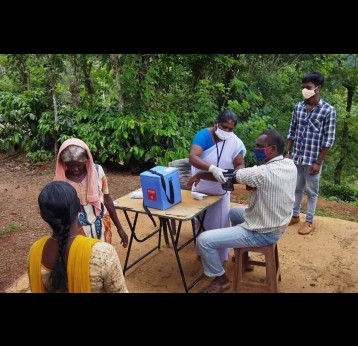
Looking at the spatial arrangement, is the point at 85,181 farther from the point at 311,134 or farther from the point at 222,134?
the point at 311,134

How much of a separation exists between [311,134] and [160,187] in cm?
217

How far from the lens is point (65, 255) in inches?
70.7

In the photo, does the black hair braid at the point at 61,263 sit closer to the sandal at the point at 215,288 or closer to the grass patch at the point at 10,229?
the sandal at the point at 215,288

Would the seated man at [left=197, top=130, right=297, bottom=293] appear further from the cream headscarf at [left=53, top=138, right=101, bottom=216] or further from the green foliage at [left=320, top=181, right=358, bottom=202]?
the green foliage at [left=320, top=181, right=358, bottom=202]

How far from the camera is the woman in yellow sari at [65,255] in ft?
5.84

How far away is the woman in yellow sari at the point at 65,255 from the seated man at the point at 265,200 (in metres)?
1.54

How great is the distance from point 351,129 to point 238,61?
4.96m

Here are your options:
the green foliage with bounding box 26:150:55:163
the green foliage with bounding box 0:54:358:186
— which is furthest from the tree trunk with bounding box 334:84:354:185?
the green foliage with bounding box 26:150:55:163

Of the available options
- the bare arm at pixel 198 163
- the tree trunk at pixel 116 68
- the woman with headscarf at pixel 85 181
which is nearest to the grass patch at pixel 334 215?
the bare arm at pixel 198 163

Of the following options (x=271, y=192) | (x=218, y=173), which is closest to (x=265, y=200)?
(x=271, y=192)

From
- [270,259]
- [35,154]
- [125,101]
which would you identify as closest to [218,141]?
[270,259]

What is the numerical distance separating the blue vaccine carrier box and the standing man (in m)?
1.92

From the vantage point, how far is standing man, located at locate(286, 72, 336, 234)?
4254 millimetres
